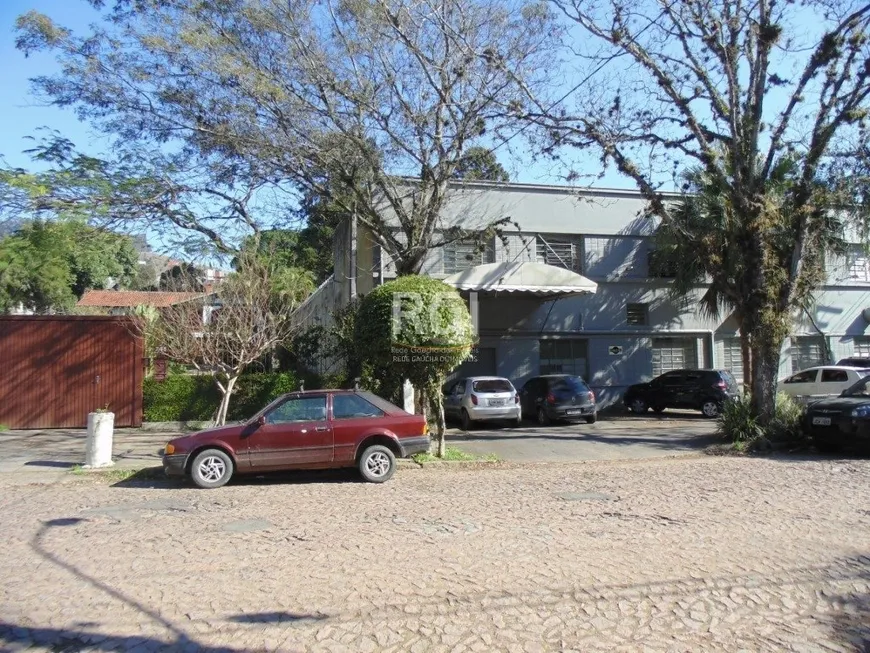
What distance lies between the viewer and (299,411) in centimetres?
1058

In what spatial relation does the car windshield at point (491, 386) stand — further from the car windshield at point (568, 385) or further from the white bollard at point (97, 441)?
the white bollard at point (97, 441)

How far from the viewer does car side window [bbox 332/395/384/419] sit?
35.0 feet

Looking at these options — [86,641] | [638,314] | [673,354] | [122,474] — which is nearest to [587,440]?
[122,474]

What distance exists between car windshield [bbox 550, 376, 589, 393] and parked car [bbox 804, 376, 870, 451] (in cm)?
639

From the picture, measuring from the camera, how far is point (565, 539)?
6879mm

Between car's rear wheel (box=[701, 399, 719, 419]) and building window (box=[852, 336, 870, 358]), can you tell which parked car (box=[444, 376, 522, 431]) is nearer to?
car's rear wheel (box=[701, 399, 719, 419])

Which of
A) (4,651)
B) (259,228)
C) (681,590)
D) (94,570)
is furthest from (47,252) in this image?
(681,590)

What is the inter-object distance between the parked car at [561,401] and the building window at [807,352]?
39.3 ft

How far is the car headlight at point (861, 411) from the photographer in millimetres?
12930

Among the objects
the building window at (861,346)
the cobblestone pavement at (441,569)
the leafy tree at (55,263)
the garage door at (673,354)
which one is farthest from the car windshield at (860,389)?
the leafy tree at (55,263)

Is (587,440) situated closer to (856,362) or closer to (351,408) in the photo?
(351,408)

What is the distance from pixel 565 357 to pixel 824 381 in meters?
8.11

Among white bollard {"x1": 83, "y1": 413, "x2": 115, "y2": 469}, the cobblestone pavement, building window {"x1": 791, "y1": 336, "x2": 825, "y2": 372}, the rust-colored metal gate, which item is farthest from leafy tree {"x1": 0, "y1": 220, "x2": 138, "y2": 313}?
building window {"x1": 791, "y1": 336, "x2": 825, "y2": 372}

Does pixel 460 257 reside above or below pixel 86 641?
above
